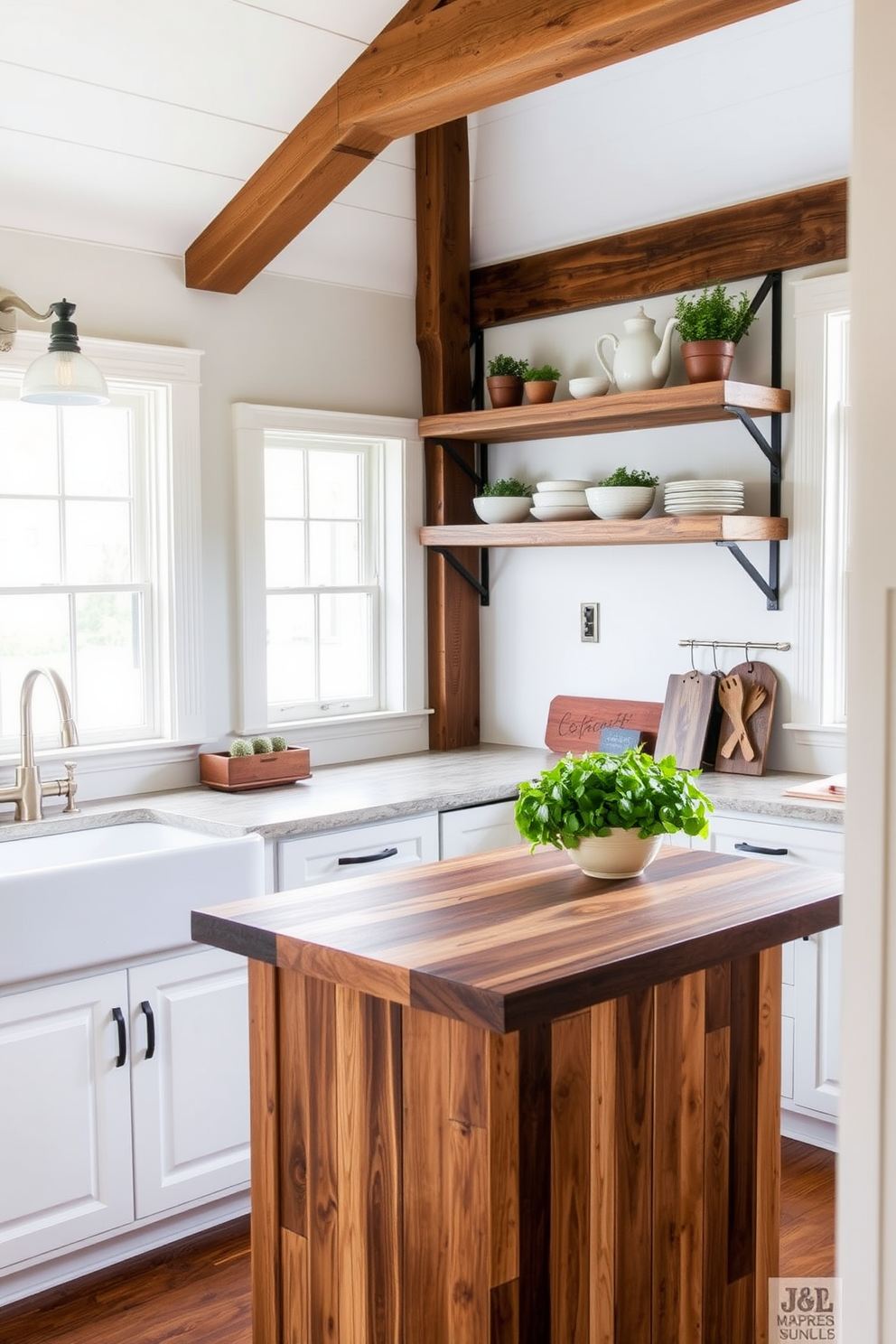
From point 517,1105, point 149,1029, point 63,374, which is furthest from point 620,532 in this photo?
point 517,1105

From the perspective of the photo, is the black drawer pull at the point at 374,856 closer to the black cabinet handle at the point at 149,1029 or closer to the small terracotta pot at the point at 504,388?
the black cabinet handle at the point at 149,1029

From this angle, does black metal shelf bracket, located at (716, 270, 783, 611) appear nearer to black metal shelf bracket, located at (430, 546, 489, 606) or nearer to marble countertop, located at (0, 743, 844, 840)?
marble countertop, located at (0, 743, 844, 840)

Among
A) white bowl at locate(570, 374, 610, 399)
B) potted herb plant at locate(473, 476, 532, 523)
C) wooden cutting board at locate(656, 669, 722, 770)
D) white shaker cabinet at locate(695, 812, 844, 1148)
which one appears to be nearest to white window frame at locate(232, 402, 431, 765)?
potted herb plant at locate(473, 476, 532, 523)

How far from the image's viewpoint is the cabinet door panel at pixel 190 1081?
2898 millimetres

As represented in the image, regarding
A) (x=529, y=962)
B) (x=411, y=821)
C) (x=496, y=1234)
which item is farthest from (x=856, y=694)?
(x=411, y=821)

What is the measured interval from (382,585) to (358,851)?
1.28 m

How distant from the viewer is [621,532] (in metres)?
3.79

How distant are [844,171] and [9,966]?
2950mm

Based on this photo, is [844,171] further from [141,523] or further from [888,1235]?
[888,1235]

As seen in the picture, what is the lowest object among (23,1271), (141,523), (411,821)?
(23,1271)

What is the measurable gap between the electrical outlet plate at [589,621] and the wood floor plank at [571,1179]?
2.47 metres

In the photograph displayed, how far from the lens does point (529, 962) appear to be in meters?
1.77

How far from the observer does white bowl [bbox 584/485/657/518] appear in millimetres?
3848

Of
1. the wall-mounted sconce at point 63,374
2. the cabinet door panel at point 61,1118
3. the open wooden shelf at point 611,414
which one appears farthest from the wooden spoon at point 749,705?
the wall-mounted sconce at point 63,374
